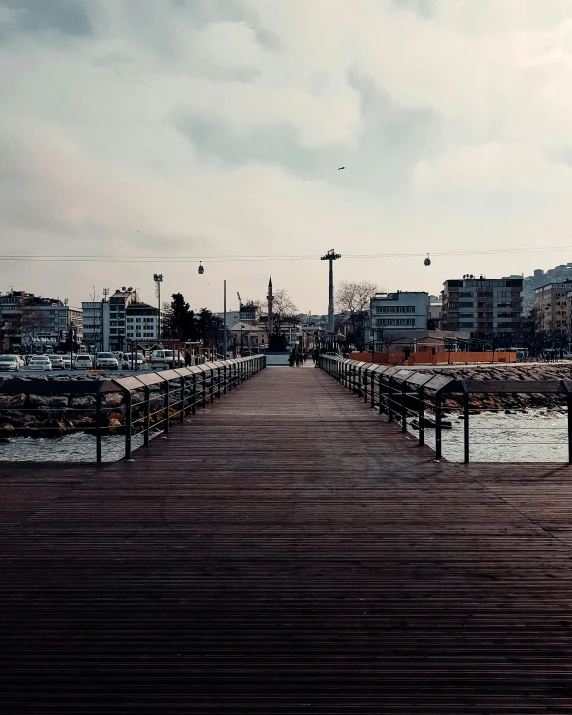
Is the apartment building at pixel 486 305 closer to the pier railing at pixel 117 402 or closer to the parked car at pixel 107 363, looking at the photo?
the parked car at pixel 107 363

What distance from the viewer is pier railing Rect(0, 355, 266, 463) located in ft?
33.1

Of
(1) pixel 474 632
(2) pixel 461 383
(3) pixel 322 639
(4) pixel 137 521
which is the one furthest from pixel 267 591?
(2) pixel 461 383

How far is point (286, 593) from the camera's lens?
15.1 feet

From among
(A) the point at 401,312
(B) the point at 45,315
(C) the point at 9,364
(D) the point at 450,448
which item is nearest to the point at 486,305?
(A) the point at 401,312

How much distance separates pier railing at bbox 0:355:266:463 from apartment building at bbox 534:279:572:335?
14002cm

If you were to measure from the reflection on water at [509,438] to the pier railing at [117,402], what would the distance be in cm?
629

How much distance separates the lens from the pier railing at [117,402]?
10094 mm

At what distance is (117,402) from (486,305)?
11970cm

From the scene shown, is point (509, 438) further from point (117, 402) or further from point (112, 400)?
point (112, 400)

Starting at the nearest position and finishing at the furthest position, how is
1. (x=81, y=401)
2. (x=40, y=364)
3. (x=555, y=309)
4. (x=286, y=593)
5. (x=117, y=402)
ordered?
(x=286, y=593) → (x=117, y=402) → (x=81, y=401) → (x=40, y=364) → (x=555, y=309)

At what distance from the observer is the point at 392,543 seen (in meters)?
5.81

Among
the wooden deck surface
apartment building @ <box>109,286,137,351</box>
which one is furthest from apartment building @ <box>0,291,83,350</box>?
the wooden deck surface

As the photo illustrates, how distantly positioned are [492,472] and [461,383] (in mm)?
1366

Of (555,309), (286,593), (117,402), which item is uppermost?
(555,309)
